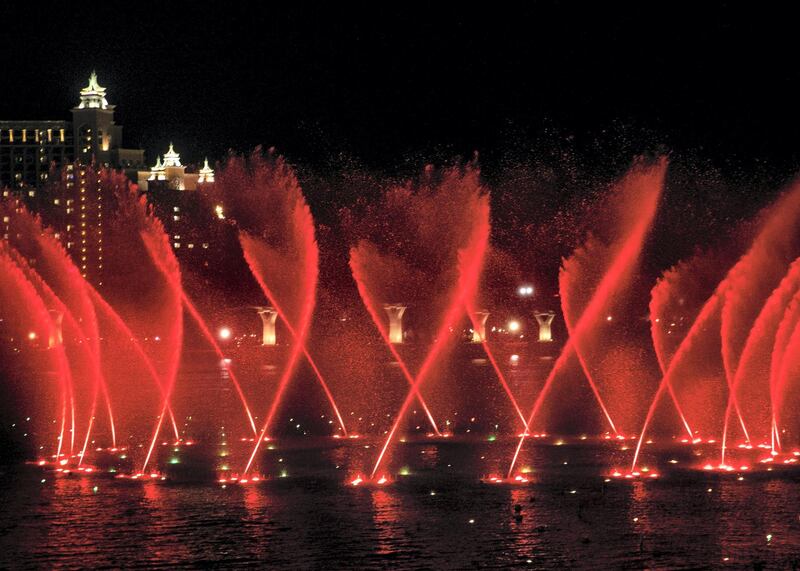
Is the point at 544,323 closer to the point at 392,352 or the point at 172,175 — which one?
the point at 392,352

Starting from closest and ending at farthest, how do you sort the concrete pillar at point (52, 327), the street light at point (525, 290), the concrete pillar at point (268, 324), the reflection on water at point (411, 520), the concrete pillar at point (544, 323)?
the reflection on water at point (411, 520)
the concrete pillar at point (52, 327)
the street light at point (525, 290)
the concrete pillar at point (268, 324)
the concrete pillar at point (544, 323)

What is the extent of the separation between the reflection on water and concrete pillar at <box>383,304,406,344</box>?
68.3 metres

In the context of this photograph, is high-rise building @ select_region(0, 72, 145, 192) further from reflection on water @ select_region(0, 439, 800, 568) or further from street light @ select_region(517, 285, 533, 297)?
reflection on water @ select_region(0, 439, 800, 568)

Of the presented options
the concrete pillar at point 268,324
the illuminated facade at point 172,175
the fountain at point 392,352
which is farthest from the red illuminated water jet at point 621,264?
the illuminated facade at point 172,175

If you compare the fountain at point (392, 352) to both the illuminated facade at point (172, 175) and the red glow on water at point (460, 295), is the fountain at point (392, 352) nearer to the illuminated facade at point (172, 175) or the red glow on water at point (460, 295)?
the red glow on water at point (460, 295)

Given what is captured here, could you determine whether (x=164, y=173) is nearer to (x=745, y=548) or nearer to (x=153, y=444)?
(x=153, y=444)

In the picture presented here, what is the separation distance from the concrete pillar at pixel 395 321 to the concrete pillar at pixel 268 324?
763 centimetres

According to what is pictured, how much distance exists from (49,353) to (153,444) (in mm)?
54382

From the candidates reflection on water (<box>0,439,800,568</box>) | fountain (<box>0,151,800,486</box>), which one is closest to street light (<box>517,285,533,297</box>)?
fountain (<box>0,151,800,486</box>)

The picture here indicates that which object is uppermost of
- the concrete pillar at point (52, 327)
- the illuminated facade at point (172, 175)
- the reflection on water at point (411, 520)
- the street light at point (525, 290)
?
the illuminated facade at point (172, 175)

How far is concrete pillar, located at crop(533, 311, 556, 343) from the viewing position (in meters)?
93.4

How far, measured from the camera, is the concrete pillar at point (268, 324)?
91125mm

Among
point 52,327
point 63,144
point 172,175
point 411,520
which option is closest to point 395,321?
point 52,327

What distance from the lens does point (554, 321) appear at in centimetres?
10250
